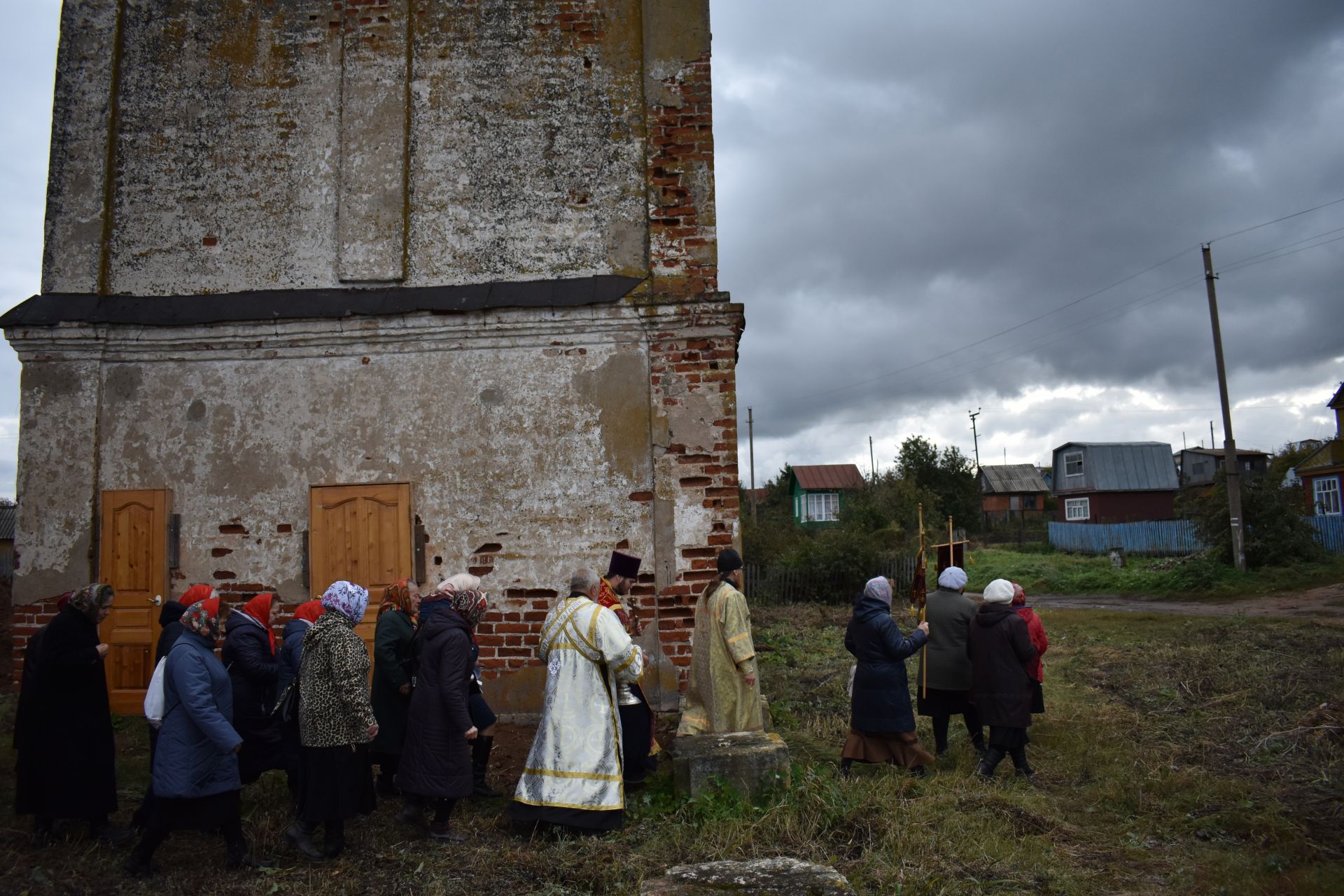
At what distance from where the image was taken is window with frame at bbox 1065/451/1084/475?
49188 mm

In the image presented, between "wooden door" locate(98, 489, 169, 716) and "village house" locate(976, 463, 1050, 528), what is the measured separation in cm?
5731

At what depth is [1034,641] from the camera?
7.11 metres

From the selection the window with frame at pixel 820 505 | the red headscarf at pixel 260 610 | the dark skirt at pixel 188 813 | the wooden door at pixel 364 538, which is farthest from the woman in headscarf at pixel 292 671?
the window with frame at pixel 820 505

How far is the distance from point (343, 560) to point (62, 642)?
9.58ft

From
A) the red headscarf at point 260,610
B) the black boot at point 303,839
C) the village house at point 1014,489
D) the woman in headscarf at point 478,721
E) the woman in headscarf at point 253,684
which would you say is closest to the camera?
the black boot at point 303,839

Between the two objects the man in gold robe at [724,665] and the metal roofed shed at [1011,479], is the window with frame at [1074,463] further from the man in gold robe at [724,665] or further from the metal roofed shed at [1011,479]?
the man in gold robe at [724,665]

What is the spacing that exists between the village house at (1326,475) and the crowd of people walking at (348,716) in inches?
1343

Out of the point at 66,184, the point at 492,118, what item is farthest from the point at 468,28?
the point at 66,184

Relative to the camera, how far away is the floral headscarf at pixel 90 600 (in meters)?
5.05

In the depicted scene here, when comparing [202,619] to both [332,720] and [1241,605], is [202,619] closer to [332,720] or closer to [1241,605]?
[332,720]

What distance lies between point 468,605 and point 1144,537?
33731 millimetres

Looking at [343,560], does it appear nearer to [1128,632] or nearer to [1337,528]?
[1128,632]

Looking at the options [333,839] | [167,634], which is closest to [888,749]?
[333,839]

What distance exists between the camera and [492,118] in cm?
Result: 837
